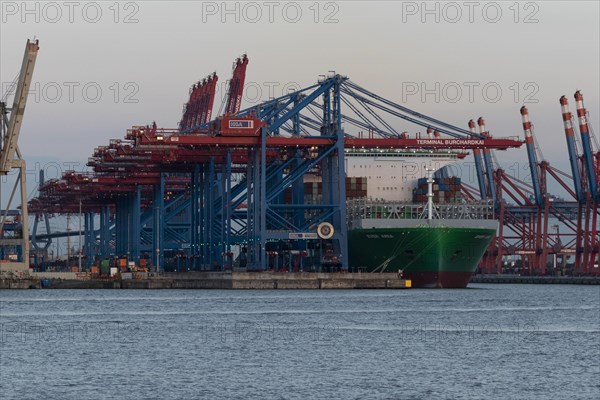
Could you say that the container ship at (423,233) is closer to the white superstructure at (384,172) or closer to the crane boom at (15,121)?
the white superstructure at (384,172)

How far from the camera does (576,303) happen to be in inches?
3812

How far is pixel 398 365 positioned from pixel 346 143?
58940 mm

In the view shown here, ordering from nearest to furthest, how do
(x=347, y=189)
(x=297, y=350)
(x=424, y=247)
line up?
(x=297, y=350) → (x=424, y=247) → (x=347, y=189)

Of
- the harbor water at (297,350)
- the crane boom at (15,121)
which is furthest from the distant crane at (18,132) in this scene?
the harbor water at (297,350)

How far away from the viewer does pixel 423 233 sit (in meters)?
109

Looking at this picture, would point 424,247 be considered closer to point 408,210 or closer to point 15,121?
point 408,210

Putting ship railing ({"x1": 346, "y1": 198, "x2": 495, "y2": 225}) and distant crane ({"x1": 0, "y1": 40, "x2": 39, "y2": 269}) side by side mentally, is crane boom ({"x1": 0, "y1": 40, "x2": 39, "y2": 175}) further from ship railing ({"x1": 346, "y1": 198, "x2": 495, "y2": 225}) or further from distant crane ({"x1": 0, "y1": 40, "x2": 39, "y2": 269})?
ship railing ({"x1": 346, "y1": 198, "x2": 495, "y2": 225})

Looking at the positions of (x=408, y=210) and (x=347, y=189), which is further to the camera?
(x=347, y=189)

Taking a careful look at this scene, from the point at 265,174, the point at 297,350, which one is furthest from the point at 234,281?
the point at 297,350

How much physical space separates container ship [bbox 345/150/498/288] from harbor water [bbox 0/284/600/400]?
2010 centimetres

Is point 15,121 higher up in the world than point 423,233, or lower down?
higher up

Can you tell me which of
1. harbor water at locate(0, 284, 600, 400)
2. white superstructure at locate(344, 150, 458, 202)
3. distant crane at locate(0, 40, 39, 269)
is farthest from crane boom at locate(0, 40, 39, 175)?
white superstructure at locate(344, 150, 458, 202)

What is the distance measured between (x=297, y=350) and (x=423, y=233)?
54533mm

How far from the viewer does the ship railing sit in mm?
111938
